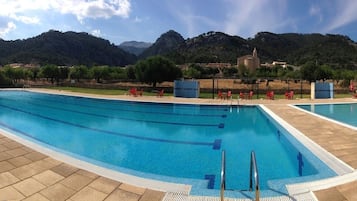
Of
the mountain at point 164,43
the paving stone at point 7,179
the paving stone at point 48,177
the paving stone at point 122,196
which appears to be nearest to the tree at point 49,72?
the paving stone at point 7,179

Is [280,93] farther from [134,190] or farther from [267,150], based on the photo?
[134,190]

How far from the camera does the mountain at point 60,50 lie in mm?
107562

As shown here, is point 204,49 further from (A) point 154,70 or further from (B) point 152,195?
(B) point 152,195

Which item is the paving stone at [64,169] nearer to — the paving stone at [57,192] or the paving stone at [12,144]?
the paving stone at [57,192]

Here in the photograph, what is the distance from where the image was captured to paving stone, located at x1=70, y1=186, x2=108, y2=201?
405cm

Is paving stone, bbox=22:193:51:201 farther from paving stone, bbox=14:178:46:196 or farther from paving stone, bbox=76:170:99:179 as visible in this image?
paving stone, bbox=76:170:99:179

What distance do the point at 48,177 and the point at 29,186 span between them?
0.39 meters

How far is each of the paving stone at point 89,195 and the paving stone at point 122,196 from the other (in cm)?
10

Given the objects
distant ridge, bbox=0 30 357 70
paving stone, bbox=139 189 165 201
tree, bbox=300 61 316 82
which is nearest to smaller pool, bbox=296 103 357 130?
paving stone, bbox=139 189 165 201

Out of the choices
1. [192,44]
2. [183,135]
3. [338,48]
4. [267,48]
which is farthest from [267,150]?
[267,48]

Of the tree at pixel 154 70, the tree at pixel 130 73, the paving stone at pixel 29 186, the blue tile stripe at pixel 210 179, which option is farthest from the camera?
the tree at pixel 130 73

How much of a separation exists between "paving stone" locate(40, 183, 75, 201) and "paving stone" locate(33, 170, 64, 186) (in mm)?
178

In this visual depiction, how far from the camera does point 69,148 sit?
9.03 meters

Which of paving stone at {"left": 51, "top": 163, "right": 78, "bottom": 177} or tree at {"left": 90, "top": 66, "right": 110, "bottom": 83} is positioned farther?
tree at {"left": 90, "top": 66, "right": 110, "bottom": 83}
